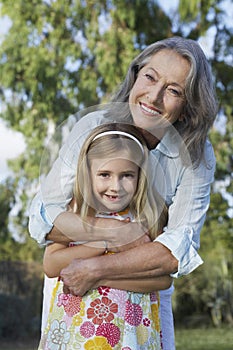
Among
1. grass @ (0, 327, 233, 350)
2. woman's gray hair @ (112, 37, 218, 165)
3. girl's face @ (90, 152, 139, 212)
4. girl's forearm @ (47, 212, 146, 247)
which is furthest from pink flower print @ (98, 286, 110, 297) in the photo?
grass @ (0, 327, 233, 350)

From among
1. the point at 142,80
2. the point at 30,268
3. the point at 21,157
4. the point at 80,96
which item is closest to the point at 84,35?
the point at 80,96

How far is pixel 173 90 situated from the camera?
2291 millimetres

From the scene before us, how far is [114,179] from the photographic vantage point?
2.05 m

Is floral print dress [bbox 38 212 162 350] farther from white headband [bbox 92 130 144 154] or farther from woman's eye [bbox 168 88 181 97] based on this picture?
woman's eye [bbox 168 88 181 97]

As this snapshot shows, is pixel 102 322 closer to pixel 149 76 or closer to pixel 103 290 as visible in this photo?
pixel 103 290

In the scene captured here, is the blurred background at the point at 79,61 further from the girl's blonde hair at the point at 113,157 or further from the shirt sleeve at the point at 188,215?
the girl's blonde hair at the point at 113,157

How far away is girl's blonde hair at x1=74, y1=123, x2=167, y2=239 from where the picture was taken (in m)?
2.08

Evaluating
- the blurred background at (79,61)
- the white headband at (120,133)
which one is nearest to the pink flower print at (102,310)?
the white headband at (120,133)

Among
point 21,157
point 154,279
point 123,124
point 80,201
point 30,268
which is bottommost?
point 154,279

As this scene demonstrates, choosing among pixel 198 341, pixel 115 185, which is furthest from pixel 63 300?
pixel 198 341

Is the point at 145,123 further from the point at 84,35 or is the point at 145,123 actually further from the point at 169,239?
the point at 84,35

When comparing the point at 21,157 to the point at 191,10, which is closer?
the point at 191,10

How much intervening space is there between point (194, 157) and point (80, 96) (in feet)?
26.1

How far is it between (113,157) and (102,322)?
1.41 feet
